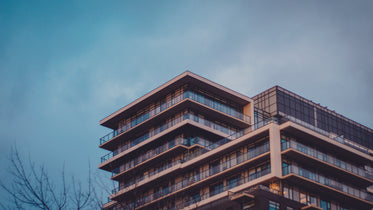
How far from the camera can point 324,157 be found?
63.9 metres

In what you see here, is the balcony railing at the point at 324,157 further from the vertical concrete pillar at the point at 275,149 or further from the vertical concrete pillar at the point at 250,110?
the vertical concrete pillar at the point at 250,110

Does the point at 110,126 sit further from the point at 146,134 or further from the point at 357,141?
the point at 357,141

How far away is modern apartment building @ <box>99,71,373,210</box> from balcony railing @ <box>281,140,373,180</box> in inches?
4.8

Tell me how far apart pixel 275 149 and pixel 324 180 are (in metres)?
7.69

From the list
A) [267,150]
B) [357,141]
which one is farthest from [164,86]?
[357,141]

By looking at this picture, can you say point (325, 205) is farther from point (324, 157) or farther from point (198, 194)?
point (198, 194)

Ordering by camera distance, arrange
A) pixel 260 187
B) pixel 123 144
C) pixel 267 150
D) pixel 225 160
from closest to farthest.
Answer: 1. pixel 260 187
2. pixel 267 150
3. pixel 225 160
4. pixel 123 144

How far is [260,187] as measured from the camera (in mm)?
56219

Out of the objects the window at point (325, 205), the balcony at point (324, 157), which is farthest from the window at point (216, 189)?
the window at point (325, 205)

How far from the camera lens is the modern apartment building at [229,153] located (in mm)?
59719

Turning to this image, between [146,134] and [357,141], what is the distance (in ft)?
114

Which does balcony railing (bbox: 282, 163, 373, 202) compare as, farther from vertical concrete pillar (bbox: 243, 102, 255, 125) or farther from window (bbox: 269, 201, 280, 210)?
vertical concrete pillar (bbox: 243, 102, 255, 125)

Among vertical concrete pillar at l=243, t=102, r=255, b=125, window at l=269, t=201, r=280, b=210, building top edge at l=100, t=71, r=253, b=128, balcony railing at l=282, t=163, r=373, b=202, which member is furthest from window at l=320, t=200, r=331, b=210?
building top edge at l=100, t=71, r=253, b=128

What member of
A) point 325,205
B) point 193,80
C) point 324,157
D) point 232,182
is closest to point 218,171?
point 232,182
